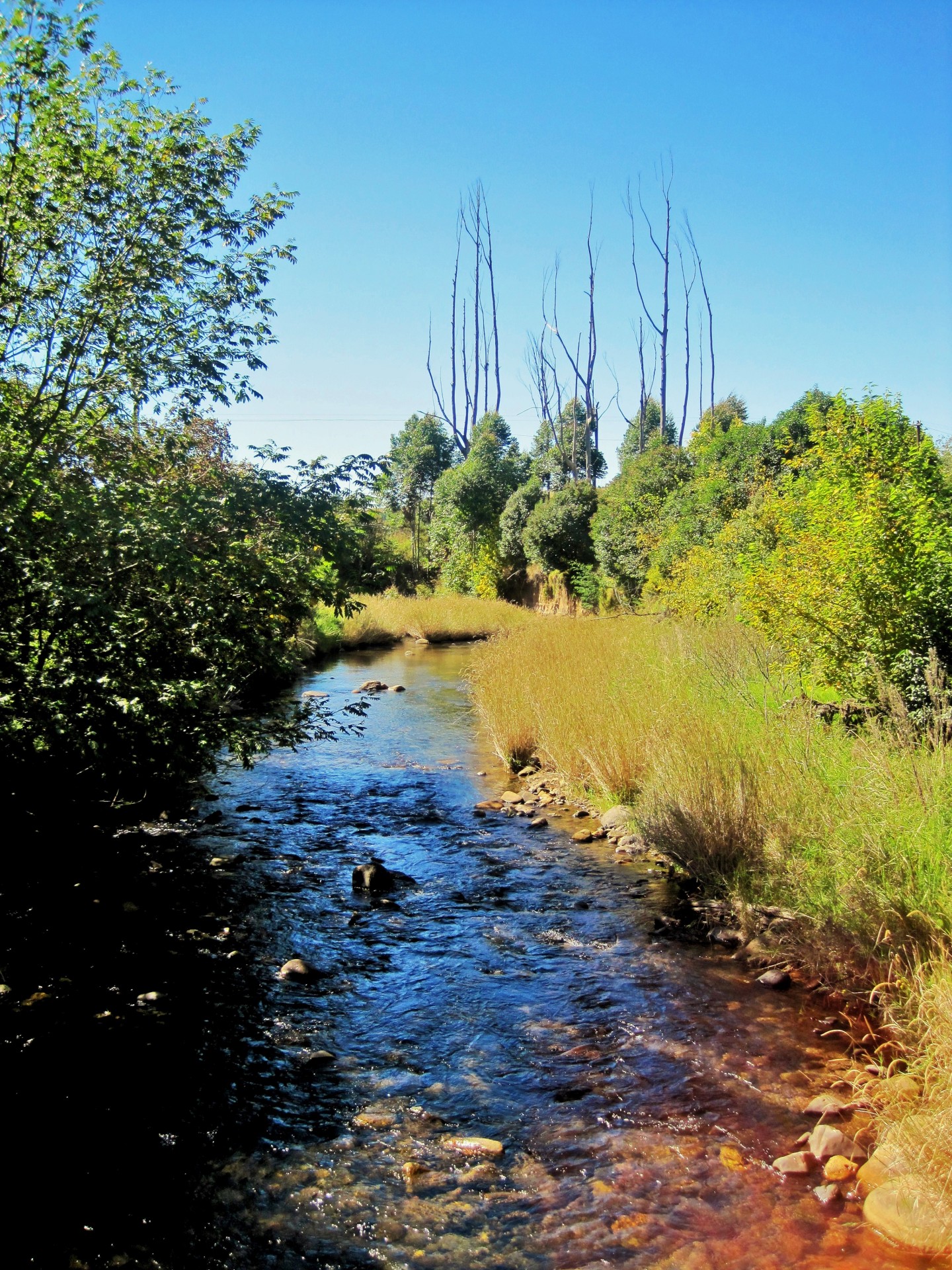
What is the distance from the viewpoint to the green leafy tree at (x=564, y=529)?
1196 inches

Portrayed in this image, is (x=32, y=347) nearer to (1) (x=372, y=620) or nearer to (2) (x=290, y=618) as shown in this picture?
(2) (x=290, y=618)

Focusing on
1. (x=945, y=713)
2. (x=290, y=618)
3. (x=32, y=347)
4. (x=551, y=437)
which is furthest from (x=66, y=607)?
(x=551, y=437)

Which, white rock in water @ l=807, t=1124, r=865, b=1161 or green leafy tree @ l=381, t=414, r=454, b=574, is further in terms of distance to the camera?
green leafy tree @ l=381, t=414, r=454, b=574

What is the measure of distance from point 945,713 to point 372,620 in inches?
887

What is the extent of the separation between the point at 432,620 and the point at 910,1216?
2507cm

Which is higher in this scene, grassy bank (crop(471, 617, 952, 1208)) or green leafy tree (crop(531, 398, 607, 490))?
green leafy tree (crop(531, 398, 607, 490))

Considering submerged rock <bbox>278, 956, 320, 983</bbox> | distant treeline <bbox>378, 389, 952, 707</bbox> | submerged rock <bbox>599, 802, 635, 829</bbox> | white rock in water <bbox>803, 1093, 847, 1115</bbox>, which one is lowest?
white rock in water <bbox>803, 1093, 847, 1115</bbox>

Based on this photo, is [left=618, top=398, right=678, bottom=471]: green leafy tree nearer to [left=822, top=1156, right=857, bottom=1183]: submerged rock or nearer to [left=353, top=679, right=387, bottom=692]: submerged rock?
[left=353, top=679, right=387, bottom=692]: submerged rock

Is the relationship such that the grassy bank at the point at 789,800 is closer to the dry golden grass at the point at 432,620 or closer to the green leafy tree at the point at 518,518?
the dry golden grass at the point at 432,620

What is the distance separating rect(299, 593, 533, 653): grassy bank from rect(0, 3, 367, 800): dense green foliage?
18905 mm

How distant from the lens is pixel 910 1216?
336cm

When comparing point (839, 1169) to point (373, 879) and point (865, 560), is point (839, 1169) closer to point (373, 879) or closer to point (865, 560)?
point (373, 879)

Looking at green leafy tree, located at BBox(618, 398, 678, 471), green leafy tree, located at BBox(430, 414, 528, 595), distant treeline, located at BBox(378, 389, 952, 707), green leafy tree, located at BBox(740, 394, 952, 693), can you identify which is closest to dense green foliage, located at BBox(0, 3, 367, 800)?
distant treeline, located at BBox(378, 389, 952, 707)

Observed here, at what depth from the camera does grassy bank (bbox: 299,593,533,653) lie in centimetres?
2620
